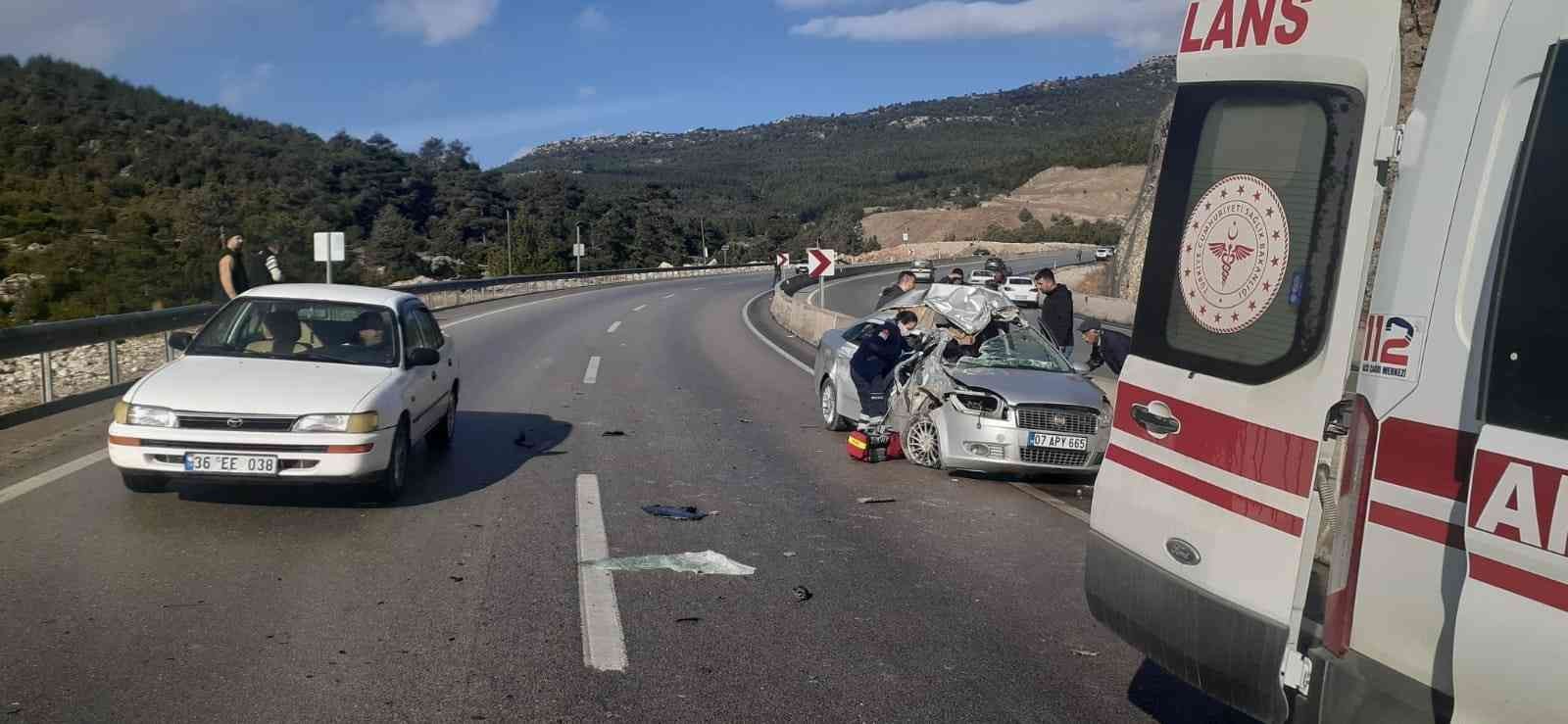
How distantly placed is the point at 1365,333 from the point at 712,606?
3714 millimetres

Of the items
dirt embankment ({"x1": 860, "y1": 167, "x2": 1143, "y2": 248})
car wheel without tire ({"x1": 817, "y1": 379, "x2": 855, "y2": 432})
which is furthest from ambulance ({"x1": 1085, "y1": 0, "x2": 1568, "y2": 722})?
dirt embankment ({"x1": 860, "y1": 167, "x2": 1143, "y2": 248})

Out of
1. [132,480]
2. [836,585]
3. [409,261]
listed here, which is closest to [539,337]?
[132,480]

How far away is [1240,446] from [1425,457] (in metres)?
0.63

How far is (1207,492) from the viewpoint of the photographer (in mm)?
3385

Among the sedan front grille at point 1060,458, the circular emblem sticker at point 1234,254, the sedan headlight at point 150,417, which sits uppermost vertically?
the circular emblem sticker at point 1234,254

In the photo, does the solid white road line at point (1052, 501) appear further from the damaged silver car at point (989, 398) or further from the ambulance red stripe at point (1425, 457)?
the ambulance red stripe at point (1425, 457)

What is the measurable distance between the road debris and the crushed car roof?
435 centimetres

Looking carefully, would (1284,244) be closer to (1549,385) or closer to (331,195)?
(1549,385)

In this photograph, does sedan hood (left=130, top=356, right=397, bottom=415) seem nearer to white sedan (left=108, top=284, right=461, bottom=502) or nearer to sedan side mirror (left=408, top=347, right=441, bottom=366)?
white sedan (left=108, top=284, right=461, bottom=502)

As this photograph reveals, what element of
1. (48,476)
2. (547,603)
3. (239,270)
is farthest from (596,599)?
(239,270)

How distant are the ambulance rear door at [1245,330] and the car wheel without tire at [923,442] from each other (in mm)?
6113

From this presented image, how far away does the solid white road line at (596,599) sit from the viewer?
198 inches

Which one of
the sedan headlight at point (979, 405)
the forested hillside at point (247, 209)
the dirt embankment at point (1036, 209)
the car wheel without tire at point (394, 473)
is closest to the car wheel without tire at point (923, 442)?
the sedan headlight at point (979, 405)

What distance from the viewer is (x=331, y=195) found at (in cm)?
7012
